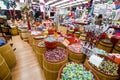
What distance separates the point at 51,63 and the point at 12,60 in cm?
135

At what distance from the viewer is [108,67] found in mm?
1222

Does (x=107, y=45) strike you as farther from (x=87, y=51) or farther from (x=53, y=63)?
(x=53, y=63)

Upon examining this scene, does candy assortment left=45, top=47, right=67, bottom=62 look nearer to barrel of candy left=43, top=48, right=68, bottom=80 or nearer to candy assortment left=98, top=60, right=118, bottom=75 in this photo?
barrel of candy left=43, top=48, right=68, bottom=80

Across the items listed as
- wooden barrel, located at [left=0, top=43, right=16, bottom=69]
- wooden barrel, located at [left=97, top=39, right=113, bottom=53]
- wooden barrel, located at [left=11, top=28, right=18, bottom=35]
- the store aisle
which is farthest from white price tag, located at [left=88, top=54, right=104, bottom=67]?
wooden barrel, located at [left=11, top=28, right=18, bottom=35]

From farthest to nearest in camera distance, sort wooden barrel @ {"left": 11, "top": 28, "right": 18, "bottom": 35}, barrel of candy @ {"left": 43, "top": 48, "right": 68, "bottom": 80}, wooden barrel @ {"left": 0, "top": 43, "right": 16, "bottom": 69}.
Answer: wooden barrel @ {"left": 11, "top": 28, "right": 18, "bottom": 35}
wooden barrel @ {"left": 0, "top": 43, "right": 16, "bottom": 69}
barrel of candy @ {"left": 43, "top": 48, "right": 68, "bottom": 80}

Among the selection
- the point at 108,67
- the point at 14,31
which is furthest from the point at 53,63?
the point at 14,31

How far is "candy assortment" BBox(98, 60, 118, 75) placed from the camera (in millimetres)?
1170

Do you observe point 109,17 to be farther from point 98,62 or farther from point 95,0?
point 98,62

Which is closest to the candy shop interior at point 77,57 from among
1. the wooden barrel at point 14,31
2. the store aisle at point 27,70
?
the store aisle at point 27,70

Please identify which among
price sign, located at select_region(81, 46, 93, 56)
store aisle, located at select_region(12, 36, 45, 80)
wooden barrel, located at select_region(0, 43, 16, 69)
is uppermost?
price sign, located at select_region(81, 46, 93, 56)

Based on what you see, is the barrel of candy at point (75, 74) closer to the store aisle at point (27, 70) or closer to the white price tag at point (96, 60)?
the white price tag at point (96, 60)

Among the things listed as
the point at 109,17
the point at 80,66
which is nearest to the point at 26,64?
the point at 80,66

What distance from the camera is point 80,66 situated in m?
1.30

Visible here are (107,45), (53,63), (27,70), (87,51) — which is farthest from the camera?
(27,70)
